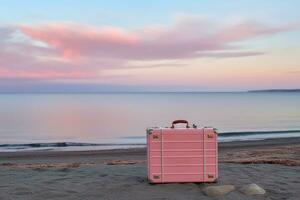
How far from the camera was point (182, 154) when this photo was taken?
802 cm

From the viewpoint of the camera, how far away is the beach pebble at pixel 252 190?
25.2 ft

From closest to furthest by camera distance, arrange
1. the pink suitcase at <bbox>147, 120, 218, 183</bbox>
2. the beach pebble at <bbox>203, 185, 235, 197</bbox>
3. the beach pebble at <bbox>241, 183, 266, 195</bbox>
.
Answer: the beach pebble at <bbox>203, 185, 235, 197</bbox>, the beach pebble at <bbox>241, 183, 266, 195</bbox>, the pink suitcase at <bbox>147, 120, 218, 183</bbox>

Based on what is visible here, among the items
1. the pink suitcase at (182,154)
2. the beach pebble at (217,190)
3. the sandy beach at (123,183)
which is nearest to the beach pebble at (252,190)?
the sandy beach at (123,183)

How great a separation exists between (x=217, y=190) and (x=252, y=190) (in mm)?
557

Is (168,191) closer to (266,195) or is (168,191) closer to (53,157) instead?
(266,195)

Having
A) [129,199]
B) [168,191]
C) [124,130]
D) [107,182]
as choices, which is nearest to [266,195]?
[168,191]

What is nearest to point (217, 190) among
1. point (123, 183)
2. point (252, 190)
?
point (252, 190)

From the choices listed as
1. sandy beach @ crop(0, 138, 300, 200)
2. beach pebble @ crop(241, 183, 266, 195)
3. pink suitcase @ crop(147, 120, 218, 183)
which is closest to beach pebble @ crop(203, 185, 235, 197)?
sandy beach @ crop(0, 138, 300, 200)

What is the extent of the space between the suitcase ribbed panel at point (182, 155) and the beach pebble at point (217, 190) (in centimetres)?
35

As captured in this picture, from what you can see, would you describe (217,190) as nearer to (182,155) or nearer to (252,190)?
(252,190)

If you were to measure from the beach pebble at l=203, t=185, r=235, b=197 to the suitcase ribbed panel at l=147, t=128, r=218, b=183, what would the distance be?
351 millimetres

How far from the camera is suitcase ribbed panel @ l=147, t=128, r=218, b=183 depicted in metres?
7.93

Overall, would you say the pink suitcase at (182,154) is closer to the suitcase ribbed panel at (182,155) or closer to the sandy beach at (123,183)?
the suitcase ribbed panel at (182,155)

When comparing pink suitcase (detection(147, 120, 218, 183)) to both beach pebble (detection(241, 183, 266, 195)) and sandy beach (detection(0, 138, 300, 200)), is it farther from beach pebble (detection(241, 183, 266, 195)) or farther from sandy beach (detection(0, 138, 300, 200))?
beach pebble (detection(241, 183, 266, 195))
